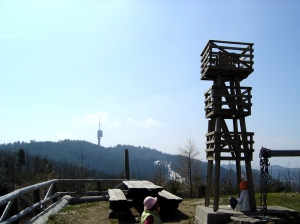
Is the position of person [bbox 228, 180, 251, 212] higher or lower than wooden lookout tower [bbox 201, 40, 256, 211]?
lower

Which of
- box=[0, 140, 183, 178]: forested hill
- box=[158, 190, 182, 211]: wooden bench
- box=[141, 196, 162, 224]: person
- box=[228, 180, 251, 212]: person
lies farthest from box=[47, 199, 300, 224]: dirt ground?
box=[0, 140, 183, 178]: forested hill

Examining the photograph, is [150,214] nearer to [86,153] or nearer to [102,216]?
[102,216]

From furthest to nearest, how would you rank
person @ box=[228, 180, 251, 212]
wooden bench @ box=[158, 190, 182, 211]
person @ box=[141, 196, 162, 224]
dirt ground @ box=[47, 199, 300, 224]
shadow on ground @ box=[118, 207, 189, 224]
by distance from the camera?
wooden bench @ box=[158, 190, 182, 211], shadow on ground @ box=[118, 207, 189, 224], dirt ground @ box=[47, 199, 300, 224], person @ box=[228, 180, 251, 212], person @ box=[141, 196, 162, 224]

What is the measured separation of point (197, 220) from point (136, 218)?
2.20m

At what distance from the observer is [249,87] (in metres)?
7.55

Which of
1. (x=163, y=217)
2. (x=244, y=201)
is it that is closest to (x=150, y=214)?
(x=244, y=201)

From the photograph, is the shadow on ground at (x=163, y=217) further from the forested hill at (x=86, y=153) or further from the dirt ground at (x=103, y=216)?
the forested hill at (x=86, y=153)

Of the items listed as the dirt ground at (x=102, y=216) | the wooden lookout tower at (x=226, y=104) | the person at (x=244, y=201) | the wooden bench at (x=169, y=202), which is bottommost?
the dirt ground at (x=102, y=216)

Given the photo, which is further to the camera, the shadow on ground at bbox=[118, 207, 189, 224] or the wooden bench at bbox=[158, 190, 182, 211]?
the wooden bench at bbox=[158, 190, 182, 211]

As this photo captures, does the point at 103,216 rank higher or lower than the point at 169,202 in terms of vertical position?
lower

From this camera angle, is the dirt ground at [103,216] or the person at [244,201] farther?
the dirt ground at [103,216]

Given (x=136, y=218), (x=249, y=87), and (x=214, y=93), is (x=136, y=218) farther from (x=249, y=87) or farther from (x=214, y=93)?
(x=249, y=87)

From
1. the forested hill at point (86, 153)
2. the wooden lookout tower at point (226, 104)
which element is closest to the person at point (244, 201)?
the wooden lookout tower at point (226, 104)

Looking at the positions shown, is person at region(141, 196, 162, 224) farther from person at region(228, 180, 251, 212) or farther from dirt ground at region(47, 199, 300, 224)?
dirt ground at region(47, 199, 300, 224)
